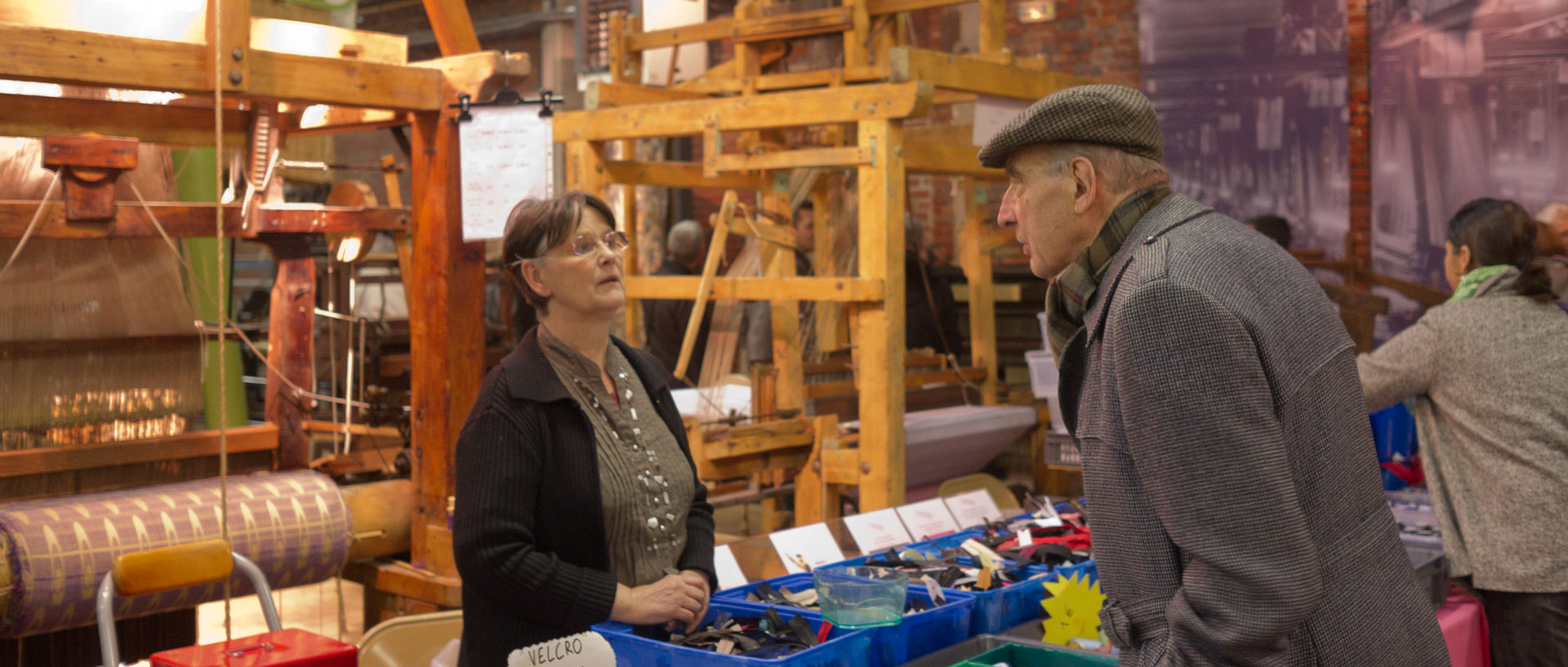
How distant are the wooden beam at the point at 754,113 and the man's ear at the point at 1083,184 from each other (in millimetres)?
2290

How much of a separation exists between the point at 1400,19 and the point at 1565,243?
373 cm

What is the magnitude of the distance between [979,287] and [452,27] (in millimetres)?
2961

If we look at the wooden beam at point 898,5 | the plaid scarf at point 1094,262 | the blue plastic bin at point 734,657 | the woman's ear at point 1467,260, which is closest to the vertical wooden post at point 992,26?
the wooden beam at point 898,5

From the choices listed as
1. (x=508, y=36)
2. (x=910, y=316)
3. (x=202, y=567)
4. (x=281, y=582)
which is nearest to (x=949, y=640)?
(x=202, y=567)

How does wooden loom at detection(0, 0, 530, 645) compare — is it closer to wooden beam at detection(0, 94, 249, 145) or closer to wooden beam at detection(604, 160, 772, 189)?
wooden beam at detection(0, 94, 249, 145)

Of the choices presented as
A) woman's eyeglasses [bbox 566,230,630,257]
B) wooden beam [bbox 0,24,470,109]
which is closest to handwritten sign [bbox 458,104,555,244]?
wooden beam [bbox 0,24,470,109]

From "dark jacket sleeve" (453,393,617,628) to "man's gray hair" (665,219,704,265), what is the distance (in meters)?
4.71

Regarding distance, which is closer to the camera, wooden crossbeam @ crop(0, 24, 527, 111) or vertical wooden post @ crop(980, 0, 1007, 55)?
wooden crossbeam @ crop(0, 24, 527, 111)

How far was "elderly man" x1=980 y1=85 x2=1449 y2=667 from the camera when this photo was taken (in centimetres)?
128

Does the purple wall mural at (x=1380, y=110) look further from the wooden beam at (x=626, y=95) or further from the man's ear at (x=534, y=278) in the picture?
A: the man's ear at (x=534, y=278)

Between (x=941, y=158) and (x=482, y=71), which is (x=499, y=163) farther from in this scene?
(x=941, y=158)

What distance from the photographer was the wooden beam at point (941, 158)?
4.35m

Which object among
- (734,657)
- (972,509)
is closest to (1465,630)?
(972,509)

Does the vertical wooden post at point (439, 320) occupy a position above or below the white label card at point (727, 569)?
above
